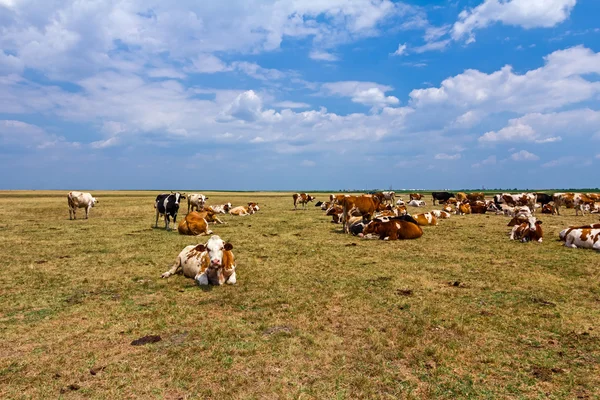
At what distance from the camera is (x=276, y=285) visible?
884 cm

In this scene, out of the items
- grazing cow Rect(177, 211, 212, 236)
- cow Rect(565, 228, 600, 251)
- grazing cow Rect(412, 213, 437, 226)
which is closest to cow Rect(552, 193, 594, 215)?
grazing cow Rect(412, 213, 437, 226)

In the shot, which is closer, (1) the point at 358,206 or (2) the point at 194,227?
(2) the point at 194,227

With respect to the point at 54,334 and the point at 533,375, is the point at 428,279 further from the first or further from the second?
the point at 54,334

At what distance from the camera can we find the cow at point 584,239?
42.2ft

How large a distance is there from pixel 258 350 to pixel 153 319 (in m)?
2.47

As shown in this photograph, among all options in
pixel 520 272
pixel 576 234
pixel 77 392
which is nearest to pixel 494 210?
pixel 576 234

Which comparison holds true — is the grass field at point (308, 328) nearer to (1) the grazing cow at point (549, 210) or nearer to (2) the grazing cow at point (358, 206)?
(2) the grazing cow at point (358, 206)

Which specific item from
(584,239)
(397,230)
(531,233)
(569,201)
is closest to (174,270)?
(397,230)

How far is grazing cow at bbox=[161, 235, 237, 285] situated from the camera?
9.02m

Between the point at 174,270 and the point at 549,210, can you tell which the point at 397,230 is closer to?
the point at 174,270

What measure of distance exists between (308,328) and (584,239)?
12443mm

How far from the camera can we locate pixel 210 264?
29.5 feet

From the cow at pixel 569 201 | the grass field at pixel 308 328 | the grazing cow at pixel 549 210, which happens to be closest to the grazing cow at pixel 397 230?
the grass field at pixel 308 328

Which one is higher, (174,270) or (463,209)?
(463,209)
